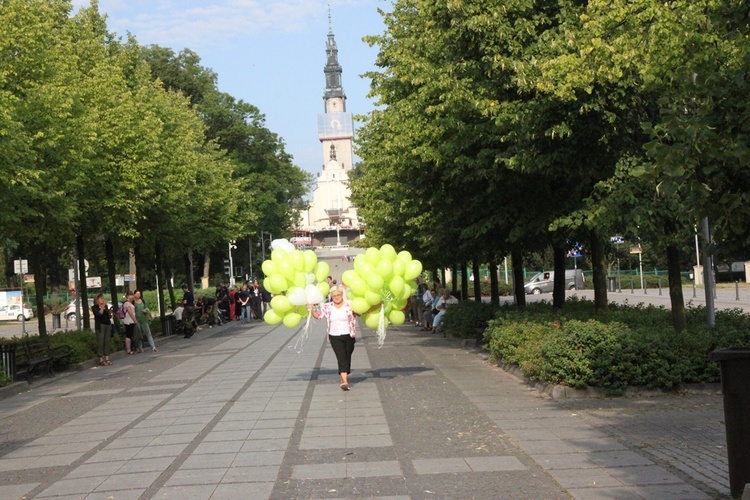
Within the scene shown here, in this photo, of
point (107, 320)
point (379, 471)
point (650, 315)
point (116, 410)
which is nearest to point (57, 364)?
point (107, 320)

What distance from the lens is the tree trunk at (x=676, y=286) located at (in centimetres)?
1658

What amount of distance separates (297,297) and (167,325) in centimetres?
2326

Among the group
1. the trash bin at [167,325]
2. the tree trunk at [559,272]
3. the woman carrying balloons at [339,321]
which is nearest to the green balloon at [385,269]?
the woman carrying balloons at [339,321]

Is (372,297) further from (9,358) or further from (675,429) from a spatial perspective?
(9,358)

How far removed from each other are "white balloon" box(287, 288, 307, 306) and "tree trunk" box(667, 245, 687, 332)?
6.29 metres

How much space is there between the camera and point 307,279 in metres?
16.9

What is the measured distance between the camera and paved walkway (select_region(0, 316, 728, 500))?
8672 mm

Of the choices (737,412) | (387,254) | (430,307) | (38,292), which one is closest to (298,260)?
(387,254)

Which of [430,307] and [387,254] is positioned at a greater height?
[387,254]

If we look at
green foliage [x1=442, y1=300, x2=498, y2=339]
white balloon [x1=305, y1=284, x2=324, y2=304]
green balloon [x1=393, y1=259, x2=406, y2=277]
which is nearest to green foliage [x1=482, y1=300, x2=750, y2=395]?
green balloon [x1=393, y1=259, x2=406, y2=277]

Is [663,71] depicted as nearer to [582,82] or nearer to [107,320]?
[582,82]

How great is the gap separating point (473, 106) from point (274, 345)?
13905mm

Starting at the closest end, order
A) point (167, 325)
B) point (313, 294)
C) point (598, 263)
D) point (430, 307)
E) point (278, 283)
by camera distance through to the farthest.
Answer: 1. point (278, 283)
2. point (313, 294)
3. point (598, 263)
4. point (430, 307)
5. point (167, 325)

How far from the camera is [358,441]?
36.1 ft
